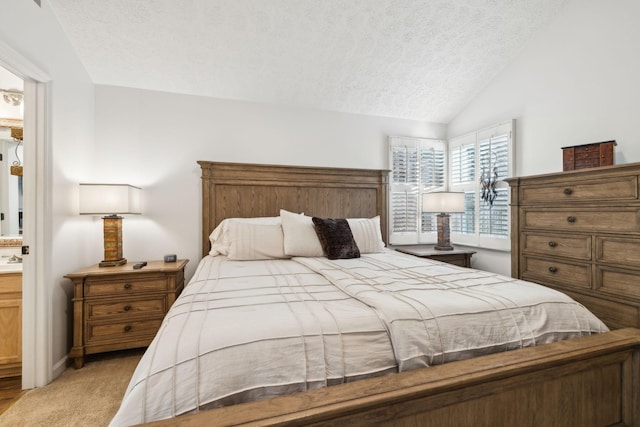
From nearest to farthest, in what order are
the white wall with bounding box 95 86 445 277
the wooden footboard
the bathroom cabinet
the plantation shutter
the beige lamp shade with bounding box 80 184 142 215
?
the wooden footboard → the bathroom cabinet → the beige lamp shade with bounding box 80 184 142 215 → the white wall with bounding box 95 86 445 277 → the plantation shutter

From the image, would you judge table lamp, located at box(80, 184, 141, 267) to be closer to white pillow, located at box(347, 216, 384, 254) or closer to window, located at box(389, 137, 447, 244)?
white pillow, located at box(347, 216, 384, 254)

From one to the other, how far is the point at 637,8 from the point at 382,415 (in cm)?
318

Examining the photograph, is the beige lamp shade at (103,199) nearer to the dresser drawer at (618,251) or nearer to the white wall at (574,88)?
the dresser drawer at (618,251)

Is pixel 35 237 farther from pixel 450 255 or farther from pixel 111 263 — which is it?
pixel 450 255

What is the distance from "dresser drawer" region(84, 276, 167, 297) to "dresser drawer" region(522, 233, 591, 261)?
9.62 ft

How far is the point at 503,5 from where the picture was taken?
2479 millimetres

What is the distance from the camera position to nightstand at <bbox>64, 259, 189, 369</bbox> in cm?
219

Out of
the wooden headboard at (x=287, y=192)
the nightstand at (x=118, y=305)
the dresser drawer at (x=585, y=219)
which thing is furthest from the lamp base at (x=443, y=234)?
the nightstand at (x=118, y=305)

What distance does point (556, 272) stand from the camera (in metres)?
2.18

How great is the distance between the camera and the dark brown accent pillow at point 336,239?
2.38 m

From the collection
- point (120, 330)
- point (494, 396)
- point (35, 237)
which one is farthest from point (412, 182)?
point (35, 237)

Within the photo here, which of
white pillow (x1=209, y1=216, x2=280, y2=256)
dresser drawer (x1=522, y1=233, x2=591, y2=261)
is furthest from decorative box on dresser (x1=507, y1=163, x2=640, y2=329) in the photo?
white pillow (x1=209, y1=216, x2=280, y2=256)

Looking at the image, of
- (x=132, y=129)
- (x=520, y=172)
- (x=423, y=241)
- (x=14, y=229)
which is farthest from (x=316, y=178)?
(x=14, y=229)

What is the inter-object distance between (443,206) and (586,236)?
1.40m
